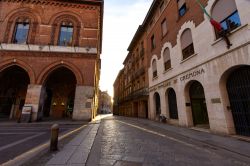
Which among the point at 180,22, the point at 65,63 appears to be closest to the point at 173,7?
the point at 180,22

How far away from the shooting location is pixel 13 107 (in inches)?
700

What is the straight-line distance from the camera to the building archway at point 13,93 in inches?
686

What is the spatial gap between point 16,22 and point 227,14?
20.6 m

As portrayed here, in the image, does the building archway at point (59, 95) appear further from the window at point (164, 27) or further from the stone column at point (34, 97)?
the window at point (164, 27)

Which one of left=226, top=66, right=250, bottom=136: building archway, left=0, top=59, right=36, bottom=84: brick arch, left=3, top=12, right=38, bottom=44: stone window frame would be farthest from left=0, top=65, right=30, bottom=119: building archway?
left=226, top=66, right=250, bottom=136: building archway

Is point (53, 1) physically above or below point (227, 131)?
above

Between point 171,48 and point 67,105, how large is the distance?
16.3 metres

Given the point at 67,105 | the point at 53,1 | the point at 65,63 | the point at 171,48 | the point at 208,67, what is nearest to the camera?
the point at 208,67

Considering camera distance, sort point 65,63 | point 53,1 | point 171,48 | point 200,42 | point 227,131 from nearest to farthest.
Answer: point 227,131, point 200,42, point 171,48, point 65,63, point 53,1

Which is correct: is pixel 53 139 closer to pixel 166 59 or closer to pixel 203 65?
pixel 203 65

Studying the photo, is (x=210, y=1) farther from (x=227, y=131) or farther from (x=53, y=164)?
(x=53, y=164)

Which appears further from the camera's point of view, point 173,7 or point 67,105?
point 67,105

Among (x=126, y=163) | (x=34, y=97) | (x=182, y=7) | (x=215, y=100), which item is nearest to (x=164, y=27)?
Answer: (x=182, y=7)

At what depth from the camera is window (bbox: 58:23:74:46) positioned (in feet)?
52.6
